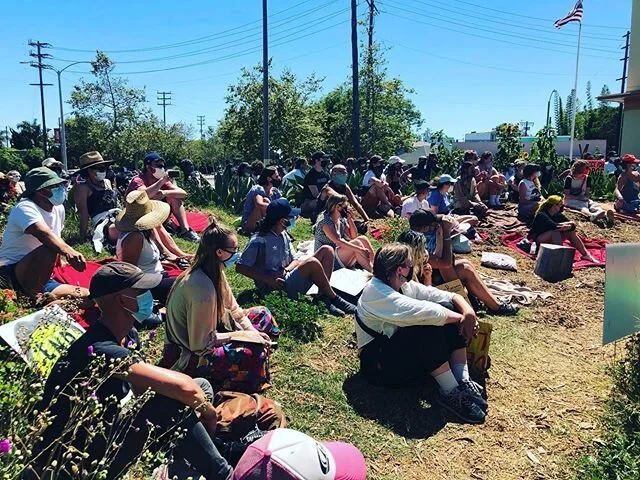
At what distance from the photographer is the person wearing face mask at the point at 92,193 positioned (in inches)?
288

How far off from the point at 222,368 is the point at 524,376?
2.56 metres

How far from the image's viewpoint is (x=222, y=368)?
12.0 ft

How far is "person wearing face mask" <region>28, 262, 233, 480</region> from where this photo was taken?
2.46 m

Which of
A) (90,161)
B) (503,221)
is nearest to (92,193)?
(90,161)

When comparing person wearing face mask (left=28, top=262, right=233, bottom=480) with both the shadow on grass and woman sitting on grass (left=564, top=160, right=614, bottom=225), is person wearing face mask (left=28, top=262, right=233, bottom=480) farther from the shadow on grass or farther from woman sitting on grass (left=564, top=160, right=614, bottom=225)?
woman sitting on grass (left=564, top=160, right=614, bottom=225)

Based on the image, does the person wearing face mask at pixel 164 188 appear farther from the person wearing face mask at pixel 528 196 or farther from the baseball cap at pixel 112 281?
the person wearing face mask at pixel 528 196

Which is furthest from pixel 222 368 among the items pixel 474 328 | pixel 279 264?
pixel 279 264

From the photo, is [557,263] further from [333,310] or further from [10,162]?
[10,162]

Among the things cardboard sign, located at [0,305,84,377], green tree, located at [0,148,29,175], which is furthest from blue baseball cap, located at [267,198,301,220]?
green tree, located at [0,148,29,175]

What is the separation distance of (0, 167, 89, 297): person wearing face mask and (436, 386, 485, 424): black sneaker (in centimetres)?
286

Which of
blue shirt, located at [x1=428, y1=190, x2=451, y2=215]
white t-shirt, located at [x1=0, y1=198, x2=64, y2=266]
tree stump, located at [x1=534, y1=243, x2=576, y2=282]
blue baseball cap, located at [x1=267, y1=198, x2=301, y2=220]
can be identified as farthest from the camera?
blue shirt, located at [x1=428, y1=190, x2=451, y2=215]

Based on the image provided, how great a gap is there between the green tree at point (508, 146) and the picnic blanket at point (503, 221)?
756 cm

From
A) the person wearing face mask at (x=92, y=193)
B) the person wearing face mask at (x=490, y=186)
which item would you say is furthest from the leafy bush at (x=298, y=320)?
the person wearing face mask at (x=490, y=186)

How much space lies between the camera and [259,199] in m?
8.60
